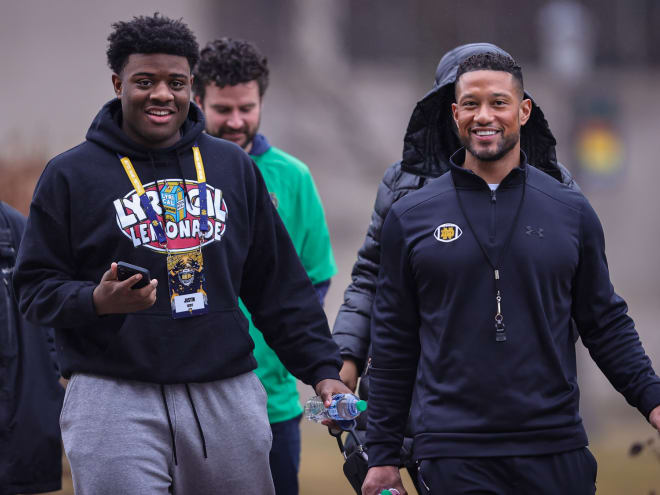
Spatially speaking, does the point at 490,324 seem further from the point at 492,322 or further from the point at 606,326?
the point at 606,326

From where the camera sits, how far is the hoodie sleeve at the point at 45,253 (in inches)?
170

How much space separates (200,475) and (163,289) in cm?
62

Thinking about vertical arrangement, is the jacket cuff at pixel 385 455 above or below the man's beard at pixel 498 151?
below

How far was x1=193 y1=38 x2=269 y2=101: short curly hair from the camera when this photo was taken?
6258 mm

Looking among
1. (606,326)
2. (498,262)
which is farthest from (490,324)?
(606,326)

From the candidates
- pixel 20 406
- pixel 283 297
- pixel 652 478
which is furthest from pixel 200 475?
pixel 652 478

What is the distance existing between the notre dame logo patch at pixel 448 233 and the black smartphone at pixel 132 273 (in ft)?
3.12

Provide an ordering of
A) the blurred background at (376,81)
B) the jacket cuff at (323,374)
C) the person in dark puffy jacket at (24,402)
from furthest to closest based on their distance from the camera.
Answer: the blurred background at (376,81), the person in dark puffy jacket at (24,402), the jacket cuff at (323,374)

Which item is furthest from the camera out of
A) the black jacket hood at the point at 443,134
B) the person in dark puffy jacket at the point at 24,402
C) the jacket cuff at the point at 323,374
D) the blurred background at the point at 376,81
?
the blurred background at the point at 376,81

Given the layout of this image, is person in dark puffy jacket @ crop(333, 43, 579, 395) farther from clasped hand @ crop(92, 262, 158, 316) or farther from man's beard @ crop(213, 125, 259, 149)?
clasped hand @ crop(92, 262, 158, 316)

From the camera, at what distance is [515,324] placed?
13.9ft

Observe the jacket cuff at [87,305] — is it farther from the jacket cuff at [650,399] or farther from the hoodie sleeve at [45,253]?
the jacket cuff at [650,399]

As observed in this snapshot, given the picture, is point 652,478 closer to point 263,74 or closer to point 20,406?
point 263,74

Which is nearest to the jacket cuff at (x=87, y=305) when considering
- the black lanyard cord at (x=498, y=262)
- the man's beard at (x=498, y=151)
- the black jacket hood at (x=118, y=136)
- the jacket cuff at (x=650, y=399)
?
the black jacket hood at (x=118, y=136)
